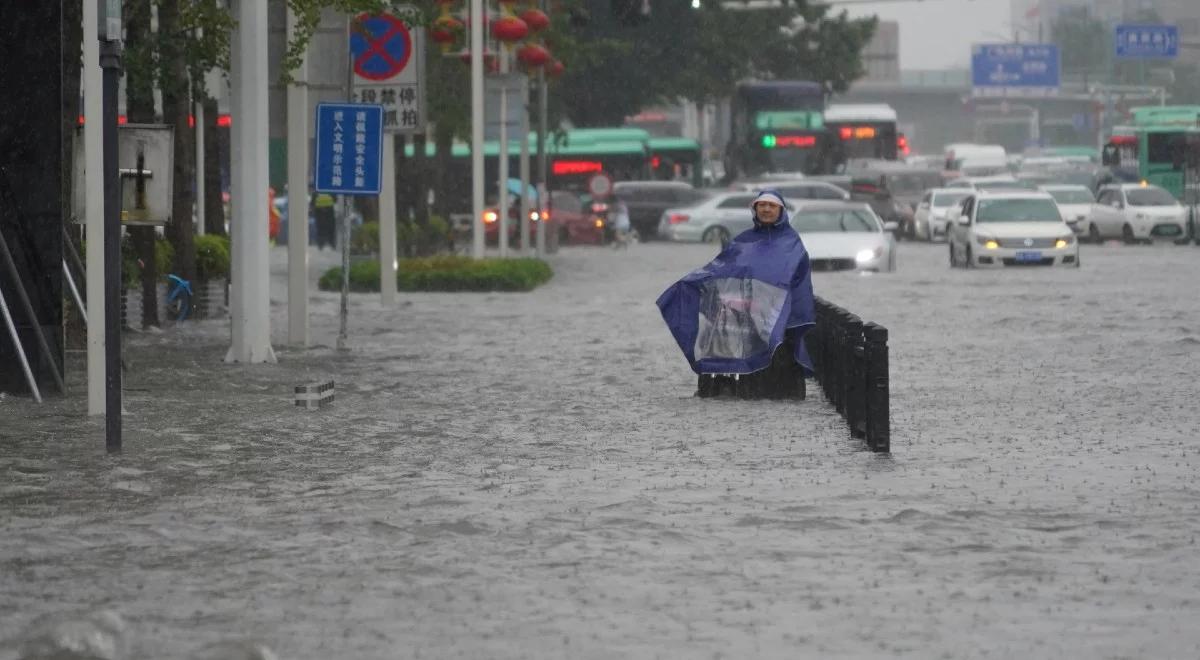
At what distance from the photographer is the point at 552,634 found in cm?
791

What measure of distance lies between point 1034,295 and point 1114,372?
46.8 feet

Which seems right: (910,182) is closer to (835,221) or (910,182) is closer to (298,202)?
(835,221)

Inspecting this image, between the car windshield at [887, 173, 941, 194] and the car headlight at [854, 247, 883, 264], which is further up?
the car windshield at [887, 173, 941, 194]

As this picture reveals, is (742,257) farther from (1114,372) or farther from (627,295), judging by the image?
(627,295)

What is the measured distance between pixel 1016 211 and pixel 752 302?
28.3m

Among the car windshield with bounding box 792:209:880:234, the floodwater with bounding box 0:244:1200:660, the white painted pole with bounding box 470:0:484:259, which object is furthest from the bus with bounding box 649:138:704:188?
the floodwater with bounding box 0:244:1200:660

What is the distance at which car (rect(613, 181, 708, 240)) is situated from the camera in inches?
2854

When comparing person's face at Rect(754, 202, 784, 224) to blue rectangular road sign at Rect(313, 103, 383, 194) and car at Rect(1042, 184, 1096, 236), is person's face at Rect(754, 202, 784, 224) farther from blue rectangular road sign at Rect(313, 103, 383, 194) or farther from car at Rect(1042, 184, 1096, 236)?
car at Rect(1042, 184, 1096, 236)

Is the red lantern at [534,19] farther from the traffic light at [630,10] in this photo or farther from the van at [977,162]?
the van at [977,162]

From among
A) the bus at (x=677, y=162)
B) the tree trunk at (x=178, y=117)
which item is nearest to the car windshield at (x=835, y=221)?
the tree trunk at (x=178, y=117)

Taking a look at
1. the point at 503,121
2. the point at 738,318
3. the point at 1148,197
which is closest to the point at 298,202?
the point at 738,318

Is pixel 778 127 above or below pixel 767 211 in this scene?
above

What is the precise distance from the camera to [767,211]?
1734 cm

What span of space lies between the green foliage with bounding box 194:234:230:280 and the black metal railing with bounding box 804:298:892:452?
1351cm
